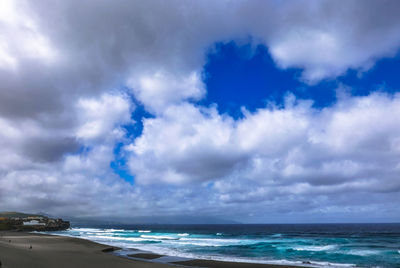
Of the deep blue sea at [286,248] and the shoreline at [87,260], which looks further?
the deep blue sea at [286,248]

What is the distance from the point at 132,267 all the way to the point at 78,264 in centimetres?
382

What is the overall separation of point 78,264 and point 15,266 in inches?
189

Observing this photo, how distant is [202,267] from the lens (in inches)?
852

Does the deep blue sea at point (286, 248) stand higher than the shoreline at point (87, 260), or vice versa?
the shoreline at point (87, 260)

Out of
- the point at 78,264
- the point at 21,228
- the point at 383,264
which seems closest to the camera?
the point at 78,264

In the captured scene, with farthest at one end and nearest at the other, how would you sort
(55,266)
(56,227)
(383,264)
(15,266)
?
(56,227)
(383,264)
(55,266)
(15,266)

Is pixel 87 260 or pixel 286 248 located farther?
pixel 286 248

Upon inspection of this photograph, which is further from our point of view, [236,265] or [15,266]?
[236,265]

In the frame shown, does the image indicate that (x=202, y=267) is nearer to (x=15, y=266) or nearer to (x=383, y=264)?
(x=15, y=266)

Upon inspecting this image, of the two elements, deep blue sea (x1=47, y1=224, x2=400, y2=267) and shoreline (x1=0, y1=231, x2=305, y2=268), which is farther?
deep blue sea (x1=47, y1=224, x2=400, y2=267)

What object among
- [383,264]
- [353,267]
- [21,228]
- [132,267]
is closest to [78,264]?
[132,267]

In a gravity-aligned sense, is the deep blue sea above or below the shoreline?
below

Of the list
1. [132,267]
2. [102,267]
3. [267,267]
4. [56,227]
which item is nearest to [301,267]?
[267,267]

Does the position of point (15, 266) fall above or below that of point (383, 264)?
above
